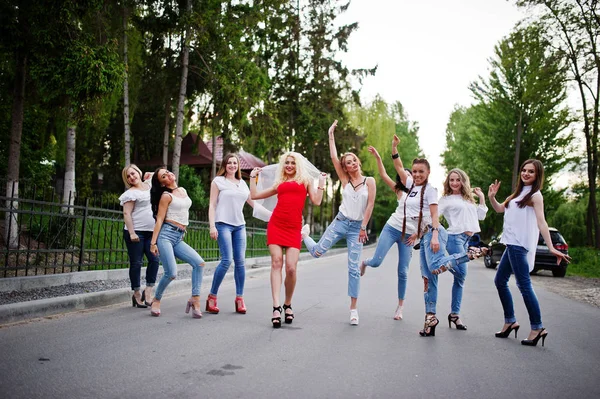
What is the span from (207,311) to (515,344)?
3936 mm

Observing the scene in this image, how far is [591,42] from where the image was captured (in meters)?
24.7

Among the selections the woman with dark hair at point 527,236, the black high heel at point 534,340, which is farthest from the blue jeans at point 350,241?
the black high heel at point 534,340

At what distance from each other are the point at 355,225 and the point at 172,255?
7.85 feet

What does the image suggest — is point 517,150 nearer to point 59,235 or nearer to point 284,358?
point 59,235

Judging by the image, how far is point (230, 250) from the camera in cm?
723

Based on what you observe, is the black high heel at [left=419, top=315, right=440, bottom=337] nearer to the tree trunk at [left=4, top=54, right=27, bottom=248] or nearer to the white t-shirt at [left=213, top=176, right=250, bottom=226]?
the white t-shirt at [left=213, top=176, right=250, bottom=226]

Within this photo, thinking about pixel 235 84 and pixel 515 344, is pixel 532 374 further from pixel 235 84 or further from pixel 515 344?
pixel 235 84

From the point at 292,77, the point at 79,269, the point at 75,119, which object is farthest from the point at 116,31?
the point at 292,77

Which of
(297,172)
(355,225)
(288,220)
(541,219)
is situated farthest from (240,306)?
(541,219)

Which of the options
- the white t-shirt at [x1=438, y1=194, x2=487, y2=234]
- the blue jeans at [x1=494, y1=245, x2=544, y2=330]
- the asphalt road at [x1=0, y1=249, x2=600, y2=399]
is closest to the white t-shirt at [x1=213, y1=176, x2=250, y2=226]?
the asphalt road at [x1=0, y1=249, x2=600, y2=399]

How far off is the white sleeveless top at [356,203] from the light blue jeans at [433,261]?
2.80ft

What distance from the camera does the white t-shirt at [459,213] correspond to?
21.8ft

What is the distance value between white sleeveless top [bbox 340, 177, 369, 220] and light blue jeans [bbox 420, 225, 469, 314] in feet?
2.80

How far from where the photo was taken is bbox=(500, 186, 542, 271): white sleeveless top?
19.4ft
